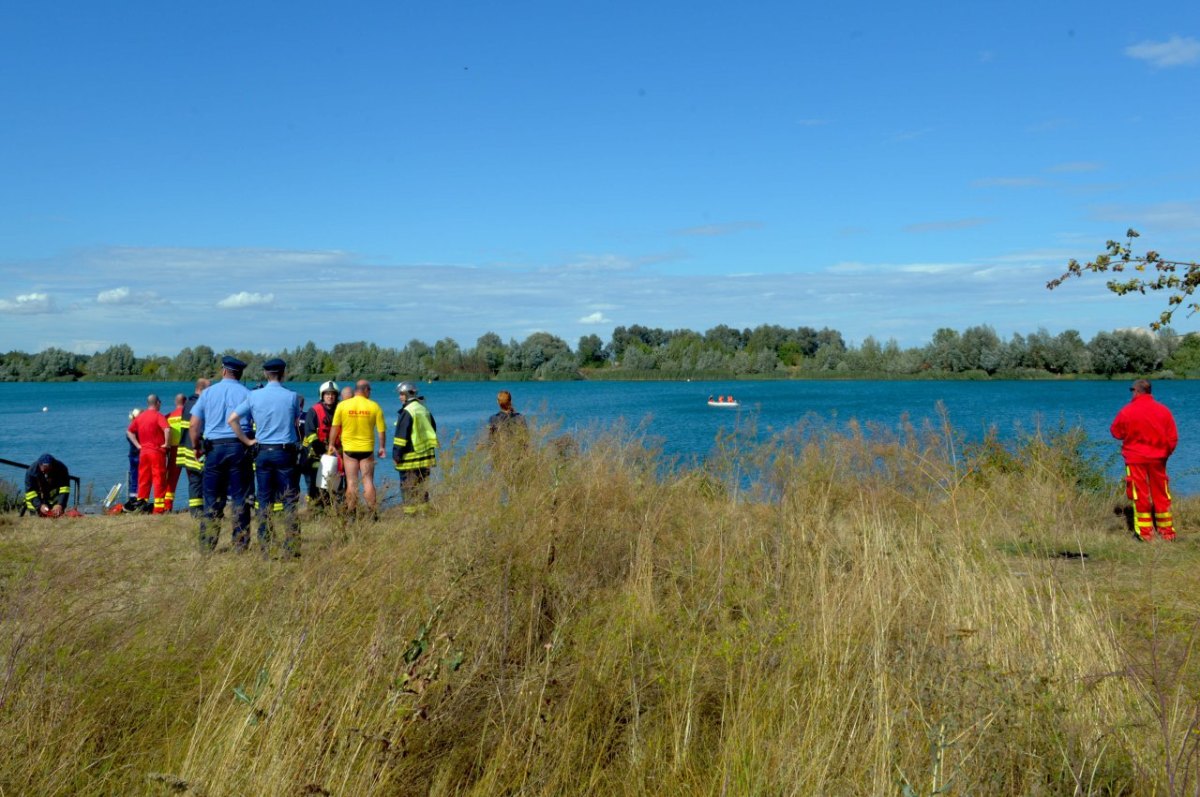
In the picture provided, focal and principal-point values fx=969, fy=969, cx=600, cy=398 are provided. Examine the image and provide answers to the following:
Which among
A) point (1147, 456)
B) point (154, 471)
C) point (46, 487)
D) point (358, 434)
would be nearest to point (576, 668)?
point (358, 434)

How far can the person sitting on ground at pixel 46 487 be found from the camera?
13.4 metres

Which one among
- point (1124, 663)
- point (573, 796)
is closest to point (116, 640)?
point (573, 796)

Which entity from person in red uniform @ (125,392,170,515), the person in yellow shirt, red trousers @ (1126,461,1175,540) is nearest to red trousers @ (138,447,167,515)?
person in red uniform @ (125,392,170,515)

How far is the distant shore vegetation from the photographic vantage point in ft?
368

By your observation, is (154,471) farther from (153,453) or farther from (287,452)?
(287,452)

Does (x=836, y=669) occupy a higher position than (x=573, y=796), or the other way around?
(x=836, y=669)

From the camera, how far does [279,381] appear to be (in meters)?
10.0

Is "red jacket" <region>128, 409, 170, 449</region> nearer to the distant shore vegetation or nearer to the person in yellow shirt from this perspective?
the person in yellow shirt

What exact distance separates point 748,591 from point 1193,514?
870cm

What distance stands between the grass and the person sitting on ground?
8603 millimetres

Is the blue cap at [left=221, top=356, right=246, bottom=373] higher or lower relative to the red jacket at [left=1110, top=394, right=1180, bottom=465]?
higher

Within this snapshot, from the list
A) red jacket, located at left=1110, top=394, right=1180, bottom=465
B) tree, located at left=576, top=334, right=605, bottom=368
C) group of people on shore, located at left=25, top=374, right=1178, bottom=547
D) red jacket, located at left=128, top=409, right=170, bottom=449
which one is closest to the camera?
group of people on shore, located at left=25, top=374, right=1178, bottom=547

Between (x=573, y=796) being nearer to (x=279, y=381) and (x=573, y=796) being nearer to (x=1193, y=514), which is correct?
(x=279, y=381)

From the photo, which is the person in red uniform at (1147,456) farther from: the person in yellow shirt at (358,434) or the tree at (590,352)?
the tree at (590,352)
